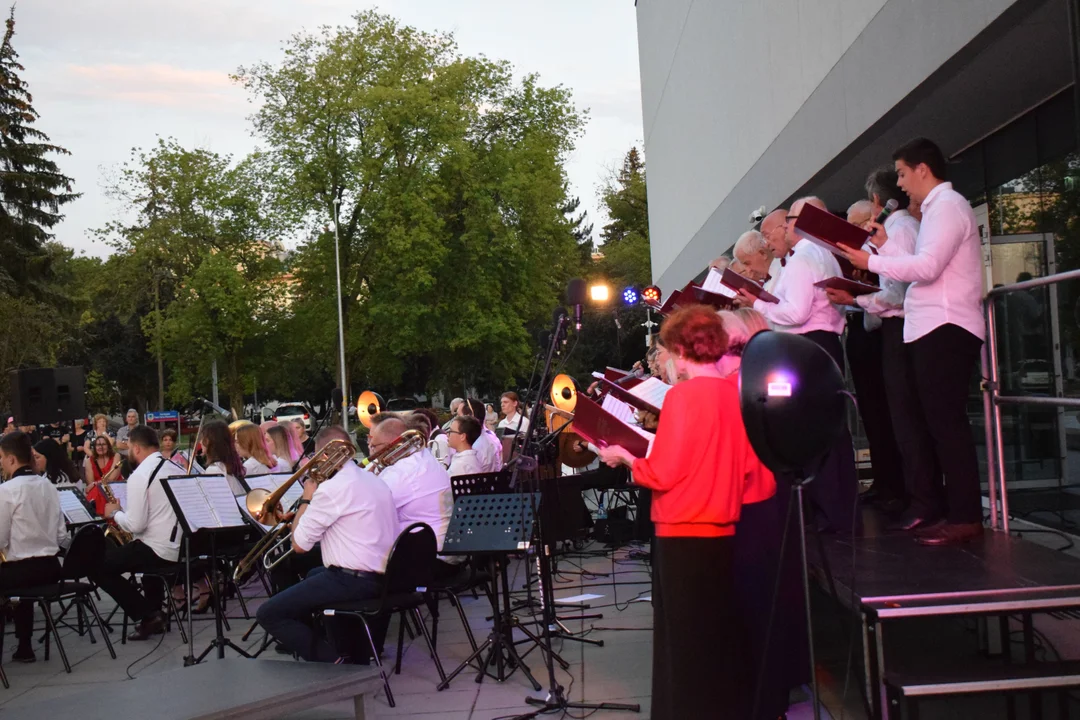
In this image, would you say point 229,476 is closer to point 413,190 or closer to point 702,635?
point 702,635

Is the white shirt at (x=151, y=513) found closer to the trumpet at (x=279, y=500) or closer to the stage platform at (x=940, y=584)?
the trumpet at (x=279, y=500)

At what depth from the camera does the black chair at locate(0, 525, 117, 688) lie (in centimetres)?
784

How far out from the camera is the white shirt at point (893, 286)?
18.0ft

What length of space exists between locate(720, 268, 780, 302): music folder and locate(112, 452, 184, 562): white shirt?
5172mm

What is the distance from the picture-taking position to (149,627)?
8.89m

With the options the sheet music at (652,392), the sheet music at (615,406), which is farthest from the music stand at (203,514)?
the sheet music at (652,392)

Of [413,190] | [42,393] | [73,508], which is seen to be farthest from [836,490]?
[413,190]

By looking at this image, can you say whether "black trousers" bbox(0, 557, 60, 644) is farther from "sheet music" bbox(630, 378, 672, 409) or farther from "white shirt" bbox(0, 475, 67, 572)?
"sheet music" bbox(630, 378, 672, 409)

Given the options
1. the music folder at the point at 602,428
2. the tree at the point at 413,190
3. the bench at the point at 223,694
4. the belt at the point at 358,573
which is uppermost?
the tree at the point at 413,190

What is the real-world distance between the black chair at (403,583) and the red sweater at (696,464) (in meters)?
2.48

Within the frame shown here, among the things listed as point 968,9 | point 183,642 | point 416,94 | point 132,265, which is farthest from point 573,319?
point 132,265

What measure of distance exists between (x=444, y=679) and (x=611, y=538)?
20.3 feet

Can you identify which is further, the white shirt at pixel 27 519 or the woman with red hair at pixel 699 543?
the white shirt at pixel 27 519

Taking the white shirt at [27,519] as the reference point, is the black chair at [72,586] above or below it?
below
